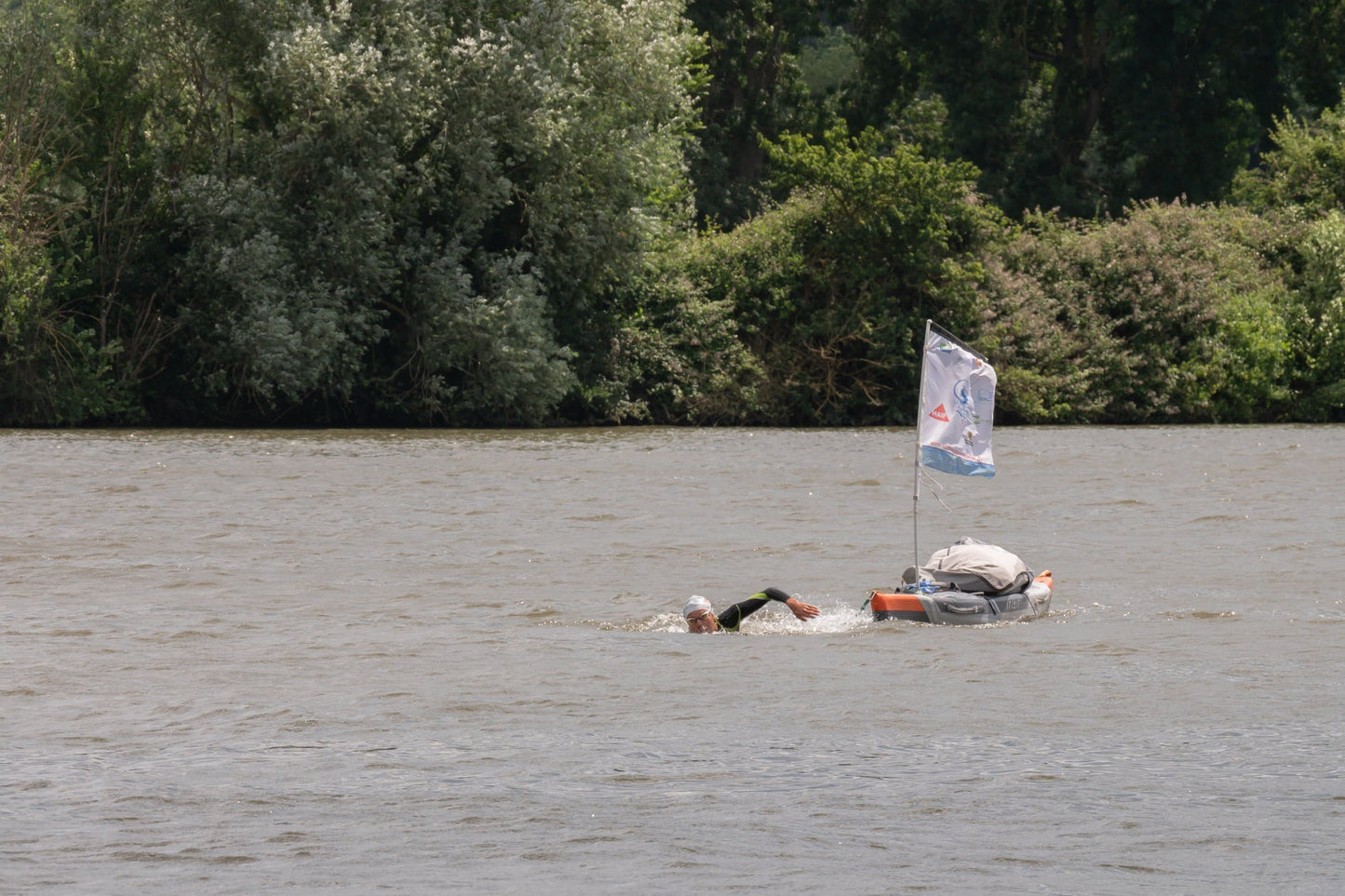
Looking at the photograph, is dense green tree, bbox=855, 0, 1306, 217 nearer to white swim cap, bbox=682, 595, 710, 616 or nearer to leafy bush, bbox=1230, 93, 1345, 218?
leafy bush, bbox=1230, 93, 1345, 218

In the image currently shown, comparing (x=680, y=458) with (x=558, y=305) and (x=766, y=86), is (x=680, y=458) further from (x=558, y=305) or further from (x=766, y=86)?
(x=766, y=86)

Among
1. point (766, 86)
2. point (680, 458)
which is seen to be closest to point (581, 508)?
point (680, 458)

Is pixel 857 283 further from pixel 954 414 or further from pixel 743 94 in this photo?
pixel 954 414

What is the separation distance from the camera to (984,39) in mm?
58656

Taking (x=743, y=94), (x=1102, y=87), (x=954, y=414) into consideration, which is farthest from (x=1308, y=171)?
(x=954, y=414)

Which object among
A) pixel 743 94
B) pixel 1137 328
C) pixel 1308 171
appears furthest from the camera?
pixel 743 94

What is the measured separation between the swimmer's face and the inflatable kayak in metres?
1.16

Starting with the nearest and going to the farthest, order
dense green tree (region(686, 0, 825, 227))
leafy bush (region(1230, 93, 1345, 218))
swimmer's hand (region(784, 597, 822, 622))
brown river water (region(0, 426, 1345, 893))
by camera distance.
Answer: brown river water (region(0, 426, 1345, 893)) < swimmer's hand (region(784, 597, 822, 622)) < leafy bush (region(1230, 93, 1345, 218)) < dense green tree (region(686, 0, 825, 227))

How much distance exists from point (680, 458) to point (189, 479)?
839 cm

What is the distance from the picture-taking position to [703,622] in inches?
559

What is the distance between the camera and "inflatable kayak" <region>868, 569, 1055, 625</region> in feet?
46.9

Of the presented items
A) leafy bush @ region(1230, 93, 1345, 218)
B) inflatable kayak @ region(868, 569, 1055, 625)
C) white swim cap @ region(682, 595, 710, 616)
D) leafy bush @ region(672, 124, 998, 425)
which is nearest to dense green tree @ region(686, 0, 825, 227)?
leafy bush @ region(1230, 93, 1345, 218)

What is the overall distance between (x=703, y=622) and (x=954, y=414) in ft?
10.7

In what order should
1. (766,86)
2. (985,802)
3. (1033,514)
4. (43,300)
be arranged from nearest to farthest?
(985,802) → (1033,514) → (43,300) → (766,86)
